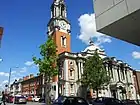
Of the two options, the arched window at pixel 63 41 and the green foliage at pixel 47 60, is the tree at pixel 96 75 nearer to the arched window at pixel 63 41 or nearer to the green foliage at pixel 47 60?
the green foliage at pixel 47 60

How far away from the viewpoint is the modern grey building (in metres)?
9.23

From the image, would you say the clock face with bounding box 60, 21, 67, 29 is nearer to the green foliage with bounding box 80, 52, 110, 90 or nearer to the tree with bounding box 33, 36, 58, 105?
the green foliage with bounding box 80, 52, 110, 90

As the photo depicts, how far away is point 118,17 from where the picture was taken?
964 centimetres

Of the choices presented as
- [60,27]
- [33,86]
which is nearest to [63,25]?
[60,27]

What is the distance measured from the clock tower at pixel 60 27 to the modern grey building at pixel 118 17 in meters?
48.4

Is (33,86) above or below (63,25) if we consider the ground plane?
below

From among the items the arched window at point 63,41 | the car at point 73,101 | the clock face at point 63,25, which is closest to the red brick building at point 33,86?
the arched window at point 63,41

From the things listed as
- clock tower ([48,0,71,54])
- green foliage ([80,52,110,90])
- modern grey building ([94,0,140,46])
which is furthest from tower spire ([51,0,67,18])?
modern grey building ([94,0,140,46])

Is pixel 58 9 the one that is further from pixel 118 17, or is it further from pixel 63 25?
pixel 118 17

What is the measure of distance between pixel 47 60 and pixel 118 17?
27532 mm

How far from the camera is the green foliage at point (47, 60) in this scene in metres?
36.0

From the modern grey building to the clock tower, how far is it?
4835cm

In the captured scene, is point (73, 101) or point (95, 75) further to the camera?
point (95, 75)

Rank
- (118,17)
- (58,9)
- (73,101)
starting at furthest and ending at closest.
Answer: (58,9) < (73,101) < (118,17)
